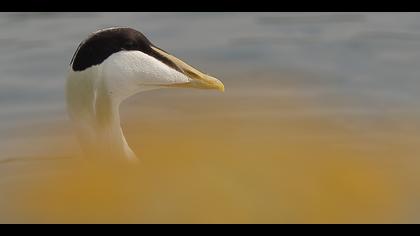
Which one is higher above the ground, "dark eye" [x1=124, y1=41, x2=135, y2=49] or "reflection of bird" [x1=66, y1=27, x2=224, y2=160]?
"dark eye" [x1=124, y1=41, x2=135, y2=49]

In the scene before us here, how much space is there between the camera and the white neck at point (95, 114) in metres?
2.02

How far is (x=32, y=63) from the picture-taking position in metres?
3.24

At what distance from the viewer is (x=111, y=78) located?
6.64ft

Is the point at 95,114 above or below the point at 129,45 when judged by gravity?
below

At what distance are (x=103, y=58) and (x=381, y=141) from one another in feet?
3.93

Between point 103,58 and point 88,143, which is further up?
point 103,58

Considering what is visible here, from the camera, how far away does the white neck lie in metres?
2.02

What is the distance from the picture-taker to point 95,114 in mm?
2074

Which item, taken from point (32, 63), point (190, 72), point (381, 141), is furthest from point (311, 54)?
point (190, 72)

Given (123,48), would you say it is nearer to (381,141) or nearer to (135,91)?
(135,91)

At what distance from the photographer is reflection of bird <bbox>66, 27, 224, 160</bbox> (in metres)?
2.00

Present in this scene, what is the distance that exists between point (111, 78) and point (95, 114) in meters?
0.10

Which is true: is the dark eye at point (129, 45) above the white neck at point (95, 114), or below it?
above

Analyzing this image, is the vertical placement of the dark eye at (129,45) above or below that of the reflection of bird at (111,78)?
above
